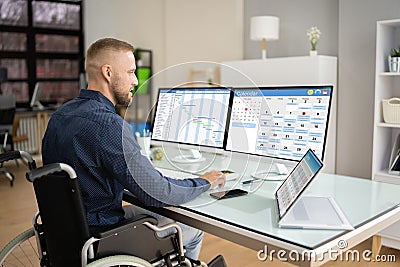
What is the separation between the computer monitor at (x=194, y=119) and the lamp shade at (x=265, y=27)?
225cm

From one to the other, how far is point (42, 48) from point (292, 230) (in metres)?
6.53

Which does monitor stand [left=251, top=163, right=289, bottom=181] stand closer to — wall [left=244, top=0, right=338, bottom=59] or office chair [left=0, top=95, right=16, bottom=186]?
wall [left=244, top=0, right=338, bottom=59]

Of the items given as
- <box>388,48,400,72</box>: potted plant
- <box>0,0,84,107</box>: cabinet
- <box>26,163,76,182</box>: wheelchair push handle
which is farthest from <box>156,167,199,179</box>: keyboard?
<box>0,0,84,107</box>: cabinet

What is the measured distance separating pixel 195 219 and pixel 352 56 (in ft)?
9.52

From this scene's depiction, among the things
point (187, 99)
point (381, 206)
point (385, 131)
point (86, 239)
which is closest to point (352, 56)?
point (385, 131)

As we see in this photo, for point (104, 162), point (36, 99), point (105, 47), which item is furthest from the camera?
point (36, 99)

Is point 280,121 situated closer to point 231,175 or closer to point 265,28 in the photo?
point 231,175

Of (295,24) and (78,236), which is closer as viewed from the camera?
(78,236)

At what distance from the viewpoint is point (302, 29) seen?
4742 millimetres

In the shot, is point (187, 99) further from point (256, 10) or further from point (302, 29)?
point (256, 10)

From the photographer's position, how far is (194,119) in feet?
7.66

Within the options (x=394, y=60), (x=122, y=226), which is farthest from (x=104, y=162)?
(x=394, y=60)

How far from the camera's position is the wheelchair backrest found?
155cm

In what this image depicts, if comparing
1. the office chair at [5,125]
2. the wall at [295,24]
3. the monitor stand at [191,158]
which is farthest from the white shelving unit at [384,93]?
the office chair at [5,125]
